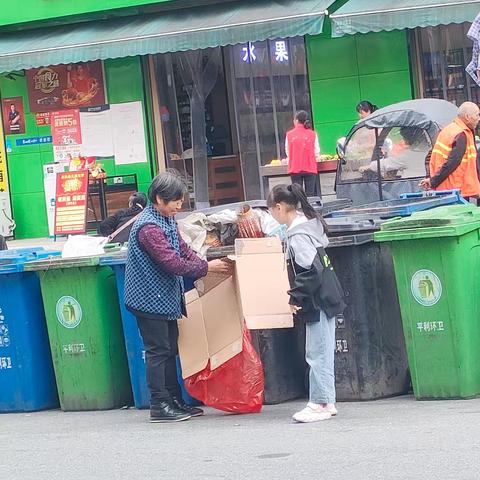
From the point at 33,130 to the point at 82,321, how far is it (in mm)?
11880

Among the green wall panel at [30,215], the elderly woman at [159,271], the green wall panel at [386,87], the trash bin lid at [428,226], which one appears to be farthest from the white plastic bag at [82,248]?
the green wall panel at [30,215]

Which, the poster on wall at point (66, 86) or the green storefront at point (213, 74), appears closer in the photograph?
the green storefront at point (213, 74)

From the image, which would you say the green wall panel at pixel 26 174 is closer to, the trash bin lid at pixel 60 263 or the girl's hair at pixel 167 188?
the trash bin lid at pixel 60 263

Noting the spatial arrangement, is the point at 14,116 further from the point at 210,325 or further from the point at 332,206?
the point at 210,325

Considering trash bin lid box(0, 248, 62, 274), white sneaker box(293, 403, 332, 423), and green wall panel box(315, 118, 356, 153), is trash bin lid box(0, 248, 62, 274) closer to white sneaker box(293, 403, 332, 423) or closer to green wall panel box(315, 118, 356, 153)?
white sneaker box(293, 403, 332, 423)

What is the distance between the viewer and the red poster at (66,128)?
19500mm

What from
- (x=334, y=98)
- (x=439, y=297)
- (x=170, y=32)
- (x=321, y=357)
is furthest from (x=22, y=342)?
(x=334, y=98)

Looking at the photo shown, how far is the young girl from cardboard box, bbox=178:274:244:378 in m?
0.59

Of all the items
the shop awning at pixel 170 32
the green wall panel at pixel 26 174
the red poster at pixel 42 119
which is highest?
the shop awning at pixel 170 32

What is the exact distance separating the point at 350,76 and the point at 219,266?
406 inches

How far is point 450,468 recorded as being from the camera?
598 cm

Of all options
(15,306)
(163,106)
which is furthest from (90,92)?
(15,306)

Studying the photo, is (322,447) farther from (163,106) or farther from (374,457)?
(163,106)

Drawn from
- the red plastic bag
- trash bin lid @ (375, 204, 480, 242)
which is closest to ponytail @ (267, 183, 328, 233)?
trash bin lid @ (375, 204, 480, 242)
